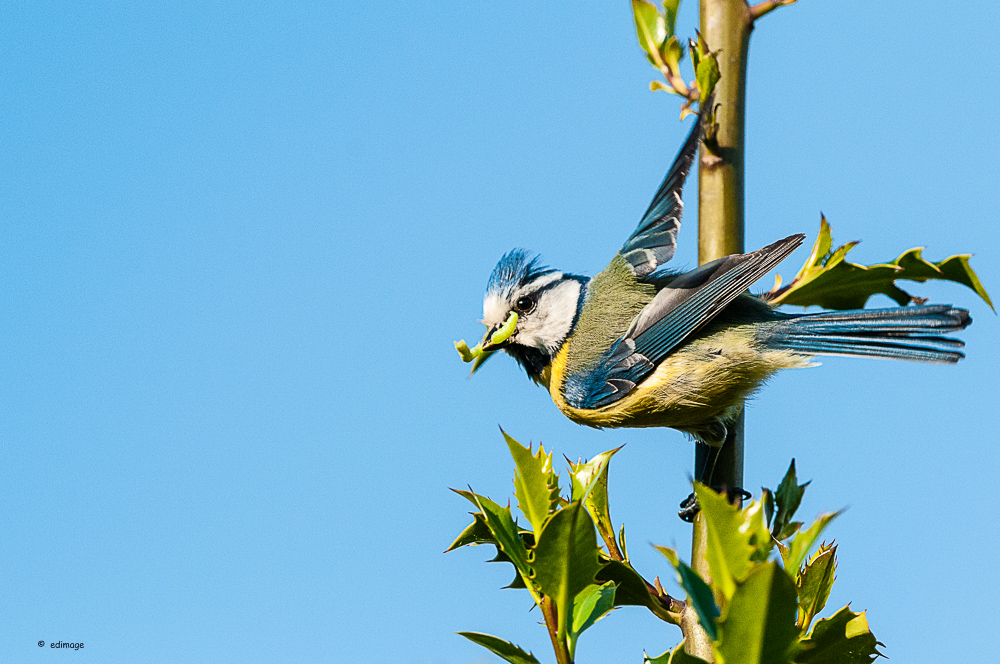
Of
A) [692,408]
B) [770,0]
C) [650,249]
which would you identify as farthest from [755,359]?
[770,0]

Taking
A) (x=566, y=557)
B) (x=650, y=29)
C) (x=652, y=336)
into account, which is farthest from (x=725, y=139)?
(x=566, y=557)

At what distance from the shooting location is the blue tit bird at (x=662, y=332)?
2.36 meters

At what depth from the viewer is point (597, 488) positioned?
179cm

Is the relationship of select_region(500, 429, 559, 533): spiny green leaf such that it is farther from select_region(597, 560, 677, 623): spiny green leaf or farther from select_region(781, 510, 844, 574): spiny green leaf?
select_region(781, 510, 844, 574): spiny green leaf

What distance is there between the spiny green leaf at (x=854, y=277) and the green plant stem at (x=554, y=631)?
0.91 meters

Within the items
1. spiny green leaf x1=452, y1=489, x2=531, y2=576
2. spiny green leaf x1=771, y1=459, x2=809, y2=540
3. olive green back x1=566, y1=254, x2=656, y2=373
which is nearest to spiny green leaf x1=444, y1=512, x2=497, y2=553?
spiny green leaf x1=452, y1=489, x2=531, y2=576

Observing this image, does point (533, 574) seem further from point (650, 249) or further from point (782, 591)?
point (650, 249)

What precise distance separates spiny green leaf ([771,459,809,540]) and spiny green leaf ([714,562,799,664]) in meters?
0.81

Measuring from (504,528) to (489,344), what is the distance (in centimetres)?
127

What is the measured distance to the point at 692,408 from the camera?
2.64m

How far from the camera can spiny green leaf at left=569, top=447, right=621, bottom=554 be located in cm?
164

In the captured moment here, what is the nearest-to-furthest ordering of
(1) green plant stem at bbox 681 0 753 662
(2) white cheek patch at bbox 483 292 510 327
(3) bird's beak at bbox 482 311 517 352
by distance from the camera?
(1) green plant stem at bbox 681 0 753 662
(3) bird's beak at bbox 482 311 517 352
(2) white cheek patch at bbox 483 292 510 327

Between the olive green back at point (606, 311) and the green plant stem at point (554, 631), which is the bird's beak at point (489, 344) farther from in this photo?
the green plant stem at point (554, 631)

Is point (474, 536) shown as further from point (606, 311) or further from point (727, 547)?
point (606, 311)
